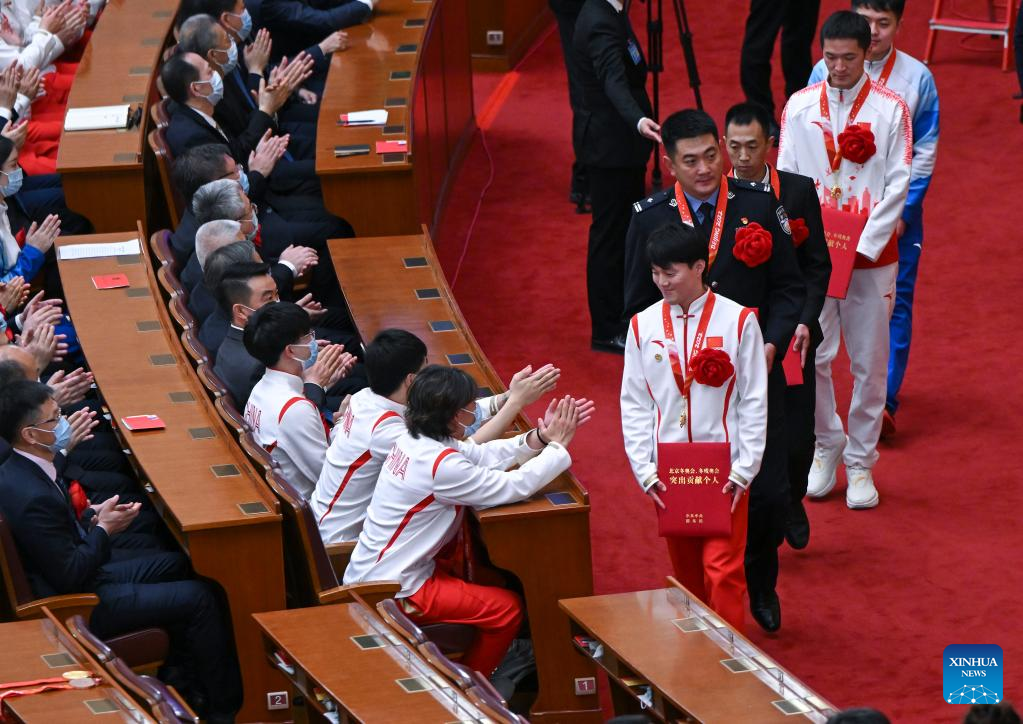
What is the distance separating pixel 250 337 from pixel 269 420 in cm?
26

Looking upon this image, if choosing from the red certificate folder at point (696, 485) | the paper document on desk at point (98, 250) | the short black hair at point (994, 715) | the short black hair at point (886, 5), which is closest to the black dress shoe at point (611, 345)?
the short black hair at point (886, 5)

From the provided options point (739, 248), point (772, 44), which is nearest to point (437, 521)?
point (739, 248)

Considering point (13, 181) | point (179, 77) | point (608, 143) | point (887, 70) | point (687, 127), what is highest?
point (687, 127)

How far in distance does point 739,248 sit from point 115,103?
3356 millimetres

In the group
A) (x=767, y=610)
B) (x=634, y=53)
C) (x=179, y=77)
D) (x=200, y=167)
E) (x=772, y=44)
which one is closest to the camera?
(x=767, y=610)

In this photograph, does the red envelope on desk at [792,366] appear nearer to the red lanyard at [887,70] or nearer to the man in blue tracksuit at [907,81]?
the man in blue tracksuit at [907,81]

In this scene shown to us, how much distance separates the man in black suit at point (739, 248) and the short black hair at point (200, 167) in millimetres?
1966

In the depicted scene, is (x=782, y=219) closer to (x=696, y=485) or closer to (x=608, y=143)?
(x=696, y=485)

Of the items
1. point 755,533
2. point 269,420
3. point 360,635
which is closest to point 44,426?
point 269,420

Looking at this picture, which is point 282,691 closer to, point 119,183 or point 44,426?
point 44,426

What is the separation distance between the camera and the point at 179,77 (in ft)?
23.5

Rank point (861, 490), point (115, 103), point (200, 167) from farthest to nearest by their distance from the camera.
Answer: point (115, 103) → point (200, 167) → point (861, 490)

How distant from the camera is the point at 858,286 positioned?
6.17m

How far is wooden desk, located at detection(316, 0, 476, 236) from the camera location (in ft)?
23.3
